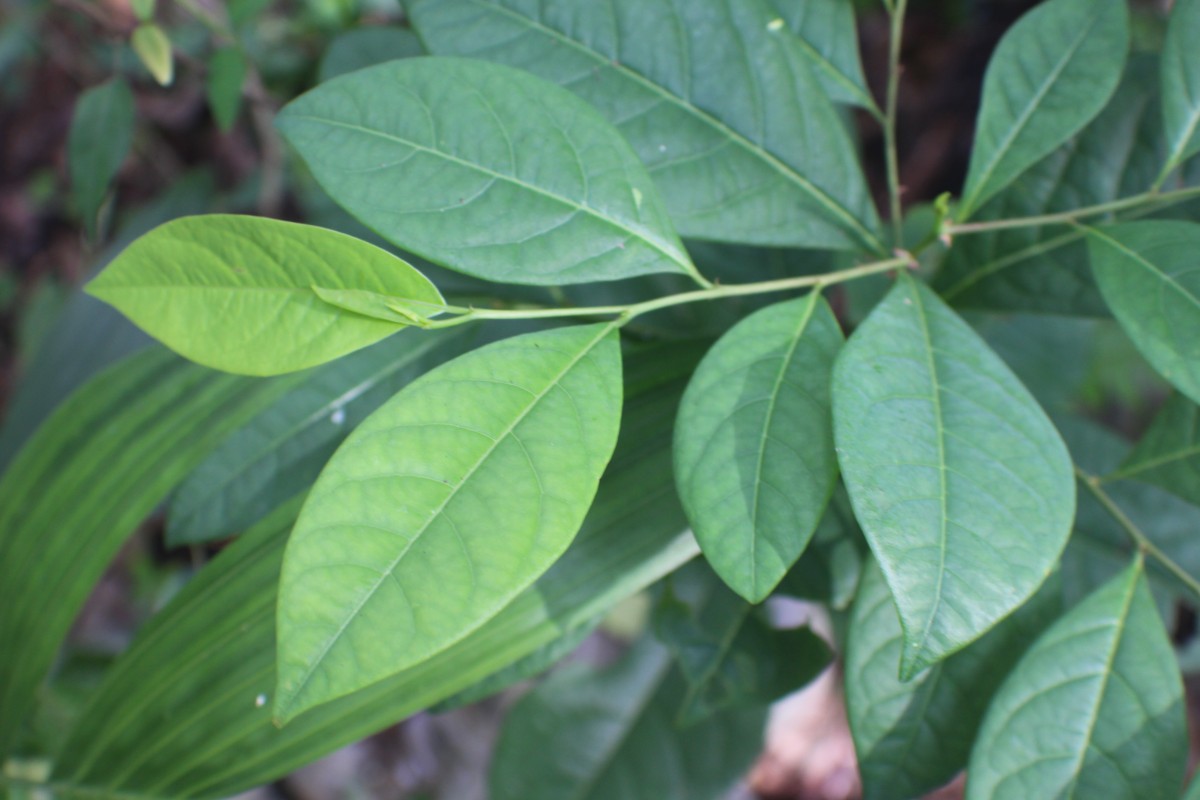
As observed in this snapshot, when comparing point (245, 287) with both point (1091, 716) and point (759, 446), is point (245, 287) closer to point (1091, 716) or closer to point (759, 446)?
point (759, 446)

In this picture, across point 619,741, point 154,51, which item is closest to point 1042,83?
point 154,51

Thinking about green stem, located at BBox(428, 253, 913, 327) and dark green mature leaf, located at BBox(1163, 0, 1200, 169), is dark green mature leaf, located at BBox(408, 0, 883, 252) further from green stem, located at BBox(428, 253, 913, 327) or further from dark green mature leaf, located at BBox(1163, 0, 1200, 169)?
dark green mature leaf, located at BBox(1163, 0, 1200, 169)

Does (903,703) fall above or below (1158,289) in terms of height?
below

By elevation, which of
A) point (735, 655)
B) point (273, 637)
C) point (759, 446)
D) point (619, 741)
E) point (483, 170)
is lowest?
point (619, 741)

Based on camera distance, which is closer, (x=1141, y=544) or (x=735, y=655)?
(x=1141, y=544)

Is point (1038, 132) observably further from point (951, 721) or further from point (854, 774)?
point (854, 774)

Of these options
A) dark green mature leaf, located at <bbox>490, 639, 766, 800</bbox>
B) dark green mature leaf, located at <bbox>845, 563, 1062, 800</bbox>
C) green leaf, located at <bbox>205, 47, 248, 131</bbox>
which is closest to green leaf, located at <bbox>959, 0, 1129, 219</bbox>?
dark green mature leaf, located at <bbox>845, 563, 1062, 800</bbox>
